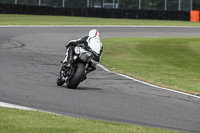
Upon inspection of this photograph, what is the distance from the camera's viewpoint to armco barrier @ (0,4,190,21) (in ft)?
133

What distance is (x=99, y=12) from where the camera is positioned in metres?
41.4

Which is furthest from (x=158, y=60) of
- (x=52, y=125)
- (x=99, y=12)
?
(x=99, y=12)

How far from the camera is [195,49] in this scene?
2166 cm

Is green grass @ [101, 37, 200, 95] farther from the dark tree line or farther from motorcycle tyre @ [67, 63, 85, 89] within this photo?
the dark tree line

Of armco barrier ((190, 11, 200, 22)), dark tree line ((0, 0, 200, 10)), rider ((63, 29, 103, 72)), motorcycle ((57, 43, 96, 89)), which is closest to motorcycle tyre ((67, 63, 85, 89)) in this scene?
motorcycle ((57, 43, 96, 89))

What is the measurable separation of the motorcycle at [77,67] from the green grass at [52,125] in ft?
9.54

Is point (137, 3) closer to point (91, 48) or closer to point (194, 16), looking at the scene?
point (194, 16)

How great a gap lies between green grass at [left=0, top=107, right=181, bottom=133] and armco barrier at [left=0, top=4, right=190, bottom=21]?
3414 cm

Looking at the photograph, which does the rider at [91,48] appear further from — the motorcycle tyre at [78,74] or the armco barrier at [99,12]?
the armco barrier at [99,12]

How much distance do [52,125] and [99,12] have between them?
3532 cm

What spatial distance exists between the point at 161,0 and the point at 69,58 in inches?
1424

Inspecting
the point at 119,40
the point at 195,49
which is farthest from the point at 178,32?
the point at 195,49

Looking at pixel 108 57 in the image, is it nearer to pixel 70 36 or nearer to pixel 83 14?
pixel 70 36

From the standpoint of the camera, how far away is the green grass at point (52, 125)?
623cm
